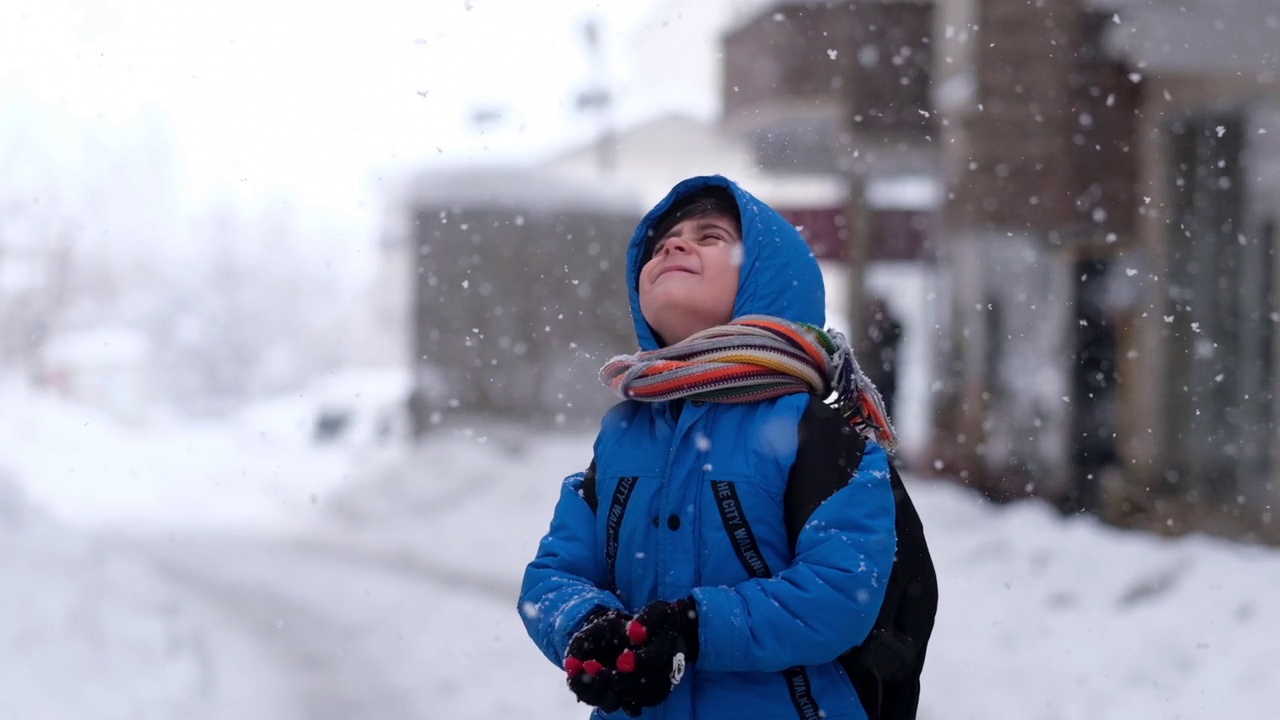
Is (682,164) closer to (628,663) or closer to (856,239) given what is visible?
(856,239)

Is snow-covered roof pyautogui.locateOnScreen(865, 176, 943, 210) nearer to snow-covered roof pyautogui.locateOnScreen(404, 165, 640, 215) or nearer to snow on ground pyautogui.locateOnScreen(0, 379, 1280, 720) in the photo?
snow-covered roof pyautogui.locateOnScreen(404, 165, 640, 215)

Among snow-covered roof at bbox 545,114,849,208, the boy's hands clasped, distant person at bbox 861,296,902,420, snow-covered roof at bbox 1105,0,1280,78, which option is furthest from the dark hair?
distant person at bbox 861,296,902,420

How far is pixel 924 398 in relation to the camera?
13938 mm

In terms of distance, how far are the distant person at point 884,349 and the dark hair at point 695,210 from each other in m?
8.95

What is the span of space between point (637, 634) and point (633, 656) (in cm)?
3

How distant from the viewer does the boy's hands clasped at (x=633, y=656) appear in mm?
1558

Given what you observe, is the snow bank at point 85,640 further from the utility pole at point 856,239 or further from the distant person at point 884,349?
the utility pole at point 856,239

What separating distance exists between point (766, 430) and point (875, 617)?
0.31 meters

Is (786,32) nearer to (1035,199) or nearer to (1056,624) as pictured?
(1035,199)

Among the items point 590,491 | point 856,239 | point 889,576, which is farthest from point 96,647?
point 856,239

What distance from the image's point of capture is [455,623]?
6805mm

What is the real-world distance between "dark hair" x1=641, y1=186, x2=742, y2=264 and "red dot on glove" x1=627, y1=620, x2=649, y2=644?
695mm

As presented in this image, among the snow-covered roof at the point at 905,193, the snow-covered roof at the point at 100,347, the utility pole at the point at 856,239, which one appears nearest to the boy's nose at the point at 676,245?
the utility pole at the point at 856,239

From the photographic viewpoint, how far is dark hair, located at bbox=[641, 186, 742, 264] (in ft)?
6.41
